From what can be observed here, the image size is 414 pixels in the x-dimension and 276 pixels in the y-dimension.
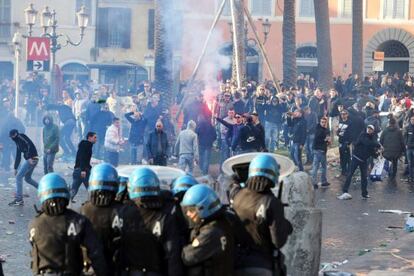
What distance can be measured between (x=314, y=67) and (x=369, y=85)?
18.7m

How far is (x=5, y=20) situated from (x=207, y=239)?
46.3 m

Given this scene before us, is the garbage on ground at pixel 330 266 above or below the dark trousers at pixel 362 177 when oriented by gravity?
below

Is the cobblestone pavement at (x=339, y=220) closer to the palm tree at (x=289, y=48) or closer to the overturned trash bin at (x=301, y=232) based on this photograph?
the overturned trash bin at (x=301, y=232)

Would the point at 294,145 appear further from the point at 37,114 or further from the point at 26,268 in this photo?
the point at 37,114

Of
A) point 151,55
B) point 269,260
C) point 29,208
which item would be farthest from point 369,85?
point 269,260

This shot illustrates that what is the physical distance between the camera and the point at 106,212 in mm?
8305

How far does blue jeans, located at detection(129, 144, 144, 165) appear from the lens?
23781mm

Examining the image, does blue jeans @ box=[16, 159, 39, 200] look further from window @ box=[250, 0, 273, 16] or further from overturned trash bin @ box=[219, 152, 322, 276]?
window @ box=[250, 0, 273, 16]

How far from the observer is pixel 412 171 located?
22.8m

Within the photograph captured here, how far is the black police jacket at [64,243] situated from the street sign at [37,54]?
17215 millimetres

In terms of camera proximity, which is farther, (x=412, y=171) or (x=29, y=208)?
(x=412, y=171)

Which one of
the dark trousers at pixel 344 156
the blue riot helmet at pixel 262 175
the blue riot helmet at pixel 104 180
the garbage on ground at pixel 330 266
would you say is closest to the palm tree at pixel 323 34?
the dark trousers at pixel 344 156

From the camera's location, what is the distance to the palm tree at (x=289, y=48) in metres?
34.2

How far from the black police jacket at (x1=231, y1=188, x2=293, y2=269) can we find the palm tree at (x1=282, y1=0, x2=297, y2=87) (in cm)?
2557
